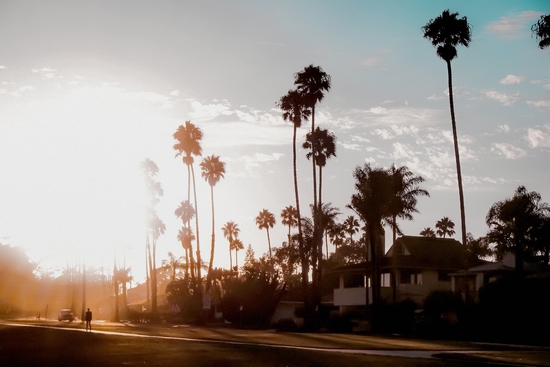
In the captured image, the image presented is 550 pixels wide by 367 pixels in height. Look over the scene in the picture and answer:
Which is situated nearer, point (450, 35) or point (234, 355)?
point (234, 355)

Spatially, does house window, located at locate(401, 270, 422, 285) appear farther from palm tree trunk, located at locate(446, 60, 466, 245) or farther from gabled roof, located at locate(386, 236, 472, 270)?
palm tree trunk, located at locate(446, 60, 466, 245)

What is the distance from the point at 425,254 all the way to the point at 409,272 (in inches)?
127

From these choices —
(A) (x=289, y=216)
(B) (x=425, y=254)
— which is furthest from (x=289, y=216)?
(B) (x=425, y=254)

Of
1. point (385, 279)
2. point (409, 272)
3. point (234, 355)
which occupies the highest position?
point (409, 272)

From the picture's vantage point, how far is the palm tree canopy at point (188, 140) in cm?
9856

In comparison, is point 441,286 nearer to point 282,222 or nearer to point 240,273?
point 240,273

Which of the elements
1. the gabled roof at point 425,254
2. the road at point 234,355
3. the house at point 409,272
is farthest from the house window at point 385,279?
the road at point 234,355

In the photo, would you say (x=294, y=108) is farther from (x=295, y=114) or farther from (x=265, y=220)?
(x=265, y=220)

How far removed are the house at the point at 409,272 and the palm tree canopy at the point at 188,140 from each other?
87.4 ft

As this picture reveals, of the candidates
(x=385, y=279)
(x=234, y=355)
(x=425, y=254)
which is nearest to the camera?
(x=234, y=355)

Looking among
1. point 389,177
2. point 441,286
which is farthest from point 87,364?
point 441,286

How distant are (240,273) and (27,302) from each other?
115m

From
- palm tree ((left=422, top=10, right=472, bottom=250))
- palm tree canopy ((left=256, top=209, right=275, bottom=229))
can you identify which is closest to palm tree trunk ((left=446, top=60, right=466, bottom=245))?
palm tree ((left=422, top=10, right=472, bottom=250))

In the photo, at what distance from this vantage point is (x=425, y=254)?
80.6 m
